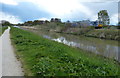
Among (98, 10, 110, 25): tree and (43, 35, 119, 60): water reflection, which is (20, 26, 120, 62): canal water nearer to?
(43, 35, 119, 60): water reflection

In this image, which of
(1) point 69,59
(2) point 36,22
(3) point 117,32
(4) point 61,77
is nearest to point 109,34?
(3) point 117,32

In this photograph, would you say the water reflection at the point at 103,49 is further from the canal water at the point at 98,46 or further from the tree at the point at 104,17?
the tree at the point at 104,17

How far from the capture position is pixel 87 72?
5.60m

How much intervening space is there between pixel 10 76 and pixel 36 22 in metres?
122

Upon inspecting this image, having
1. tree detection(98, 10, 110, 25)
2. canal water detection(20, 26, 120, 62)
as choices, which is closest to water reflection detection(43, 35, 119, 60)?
canal water detection(20, 26, 120, 62)

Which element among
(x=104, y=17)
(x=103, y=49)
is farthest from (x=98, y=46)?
(x=104, y=17)

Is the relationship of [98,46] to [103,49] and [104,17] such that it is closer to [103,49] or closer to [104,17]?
[103,49]

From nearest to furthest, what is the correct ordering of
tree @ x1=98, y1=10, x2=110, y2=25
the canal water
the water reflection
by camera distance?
the water reflection < the canal water < tree @ x1=98, y1=10, x2=110, y2=25

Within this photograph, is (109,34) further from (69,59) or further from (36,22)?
(36,22)

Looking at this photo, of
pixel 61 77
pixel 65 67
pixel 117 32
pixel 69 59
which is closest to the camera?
pixel 61 77

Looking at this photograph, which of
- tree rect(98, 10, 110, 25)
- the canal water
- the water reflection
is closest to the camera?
the water reflection

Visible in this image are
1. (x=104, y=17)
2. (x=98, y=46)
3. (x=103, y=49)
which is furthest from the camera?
(x=104, y=17)

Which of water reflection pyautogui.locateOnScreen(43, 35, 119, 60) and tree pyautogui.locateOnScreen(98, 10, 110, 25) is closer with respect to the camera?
water reflection pyautogui.locateOnScreen(43, 35, 119, 60)

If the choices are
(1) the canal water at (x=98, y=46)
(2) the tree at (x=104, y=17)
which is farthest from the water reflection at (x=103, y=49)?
(2) the tree at (x=104, y=17)
